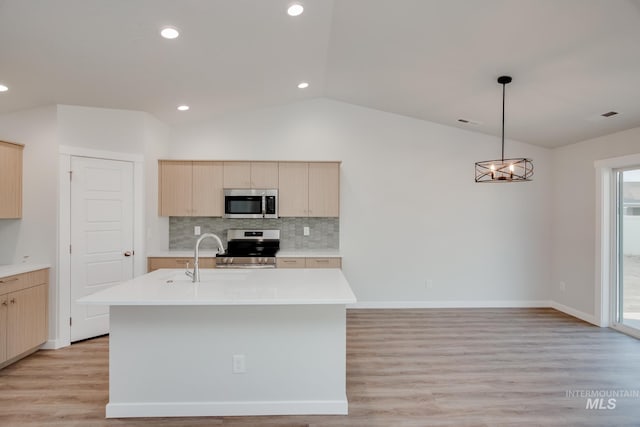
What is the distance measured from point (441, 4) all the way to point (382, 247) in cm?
334

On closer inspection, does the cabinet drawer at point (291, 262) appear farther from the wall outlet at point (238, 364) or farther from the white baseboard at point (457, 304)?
the wall outlet at point (238, 364)

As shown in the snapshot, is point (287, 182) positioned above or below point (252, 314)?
above

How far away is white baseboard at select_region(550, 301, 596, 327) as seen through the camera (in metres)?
4.46

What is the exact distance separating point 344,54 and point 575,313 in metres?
4.54

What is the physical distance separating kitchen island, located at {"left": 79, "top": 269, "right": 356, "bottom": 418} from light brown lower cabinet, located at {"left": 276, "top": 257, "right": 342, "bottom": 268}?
2.08 metres

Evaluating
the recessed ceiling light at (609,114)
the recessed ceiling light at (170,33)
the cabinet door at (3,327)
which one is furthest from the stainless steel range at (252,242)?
the recessed ceiling light at (609,114)

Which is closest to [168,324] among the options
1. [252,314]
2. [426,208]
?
[252,314]

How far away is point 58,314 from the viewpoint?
3.67 meters

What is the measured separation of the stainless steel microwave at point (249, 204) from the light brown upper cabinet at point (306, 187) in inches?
5.2

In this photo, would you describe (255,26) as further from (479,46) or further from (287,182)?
(287,182)

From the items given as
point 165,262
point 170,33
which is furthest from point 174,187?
point 170,33

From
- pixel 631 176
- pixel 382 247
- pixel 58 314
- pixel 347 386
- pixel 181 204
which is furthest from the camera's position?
pixel 382 247

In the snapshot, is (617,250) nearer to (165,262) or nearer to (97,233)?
(165,262)

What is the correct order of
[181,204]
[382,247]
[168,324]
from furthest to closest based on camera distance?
[382,247] → [181,204] → [168,324]
